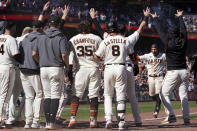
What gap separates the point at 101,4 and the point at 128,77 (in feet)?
96.8

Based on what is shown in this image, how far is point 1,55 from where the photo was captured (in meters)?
9.91

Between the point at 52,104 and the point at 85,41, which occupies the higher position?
the point at 85,41

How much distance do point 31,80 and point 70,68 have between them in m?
0.95

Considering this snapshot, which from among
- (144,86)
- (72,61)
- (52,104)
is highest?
(72,61)

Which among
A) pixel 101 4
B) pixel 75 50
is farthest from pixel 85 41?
pixel 101 4

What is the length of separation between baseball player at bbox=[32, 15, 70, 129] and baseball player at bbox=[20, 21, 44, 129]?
280 millimetres

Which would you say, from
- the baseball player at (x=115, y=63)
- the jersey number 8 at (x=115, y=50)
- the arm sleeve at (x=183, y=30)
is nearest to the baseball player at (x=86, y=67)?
the baseball player at (x=115, y=63)

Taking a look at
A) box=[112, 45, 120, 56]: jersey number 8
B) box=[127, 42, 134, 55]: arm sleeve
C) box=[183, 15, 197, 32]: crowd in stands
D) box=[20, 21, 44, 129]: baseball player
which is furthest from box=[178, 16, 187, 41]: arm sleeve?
box=[183, 15, 197, 32]: crowd in stands

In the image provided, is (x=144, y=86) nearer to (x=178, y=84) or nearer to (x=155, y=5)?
(x=178, y=84)

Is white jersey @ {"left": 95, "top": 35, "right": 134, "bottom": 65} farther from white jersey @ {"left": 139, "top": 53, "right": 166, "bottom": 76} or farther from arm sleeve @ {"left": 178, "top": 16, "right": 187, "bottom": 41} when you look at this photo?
white jersey @ {"left": 139, "top": 53, "right": 166, "bottom": 76}

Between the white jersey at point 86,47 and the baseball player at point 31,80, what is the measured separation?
0.89m

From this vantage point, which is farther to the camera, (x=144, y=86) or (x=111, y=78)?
(x=144, y=86)

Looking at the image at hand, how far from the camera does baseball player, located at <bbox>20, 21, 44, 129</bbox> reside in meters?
9.77

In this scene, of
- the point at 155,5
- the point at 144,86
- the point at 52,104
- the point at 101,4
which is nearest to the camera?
the point at 52,104
